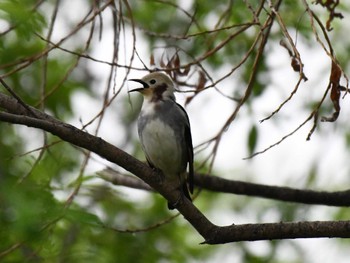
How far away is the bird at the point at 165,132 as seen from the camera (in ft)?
18.5

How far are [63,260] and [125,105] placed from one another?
5721mm

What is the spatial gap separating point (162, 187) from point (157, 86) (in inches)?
64.5

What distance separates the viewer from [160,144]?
18.5 feet

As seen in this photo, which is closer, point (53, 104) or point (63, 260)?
point (63, 260)

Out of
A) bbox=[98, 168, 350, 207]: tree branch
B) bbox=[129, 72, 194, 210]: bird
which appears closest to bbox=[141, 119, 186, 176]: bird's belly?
bbox=[129, 72, 194, 210]: bird

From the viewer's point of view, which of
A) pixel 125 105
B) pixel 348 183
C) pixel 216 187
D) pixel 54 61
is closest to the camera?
pixel 216 187

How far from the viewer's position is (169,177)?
5961mm

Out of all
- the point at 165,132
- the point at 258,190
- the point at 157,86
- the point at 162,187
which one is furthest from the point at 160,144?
the point at 162,187

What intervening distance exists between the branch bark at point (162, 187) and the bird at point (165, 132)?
1.03 meters

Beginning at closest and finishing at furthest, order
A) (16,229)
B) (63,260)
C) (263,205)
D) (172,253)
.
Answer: (16,229)
(63,260)
(172,253)
(263,205)

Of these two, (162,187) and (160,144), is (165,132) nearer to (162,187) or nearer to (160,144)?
(160,144)

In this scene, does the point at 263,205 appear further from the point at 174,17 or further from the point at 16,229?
the point at 16,229

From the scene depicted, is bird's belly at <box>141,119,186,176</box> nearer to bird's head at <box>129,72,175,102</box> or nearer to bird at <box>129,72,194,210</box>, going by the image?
bird at <box>129,72,194,210</box>

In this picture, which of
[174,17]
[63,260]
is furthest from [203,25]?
[63,260]
